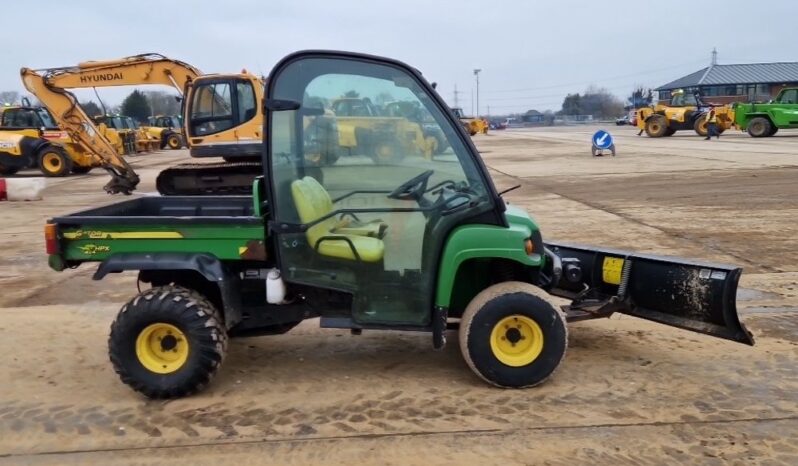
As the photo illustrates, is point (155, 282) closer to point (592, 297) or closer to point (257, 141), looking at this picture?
point (592, 297)

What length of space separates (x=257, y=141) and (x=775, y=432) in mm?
11157

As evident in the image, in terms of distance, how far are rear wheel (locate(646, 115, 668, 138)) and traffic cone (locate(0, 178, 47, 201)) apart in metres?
31.0

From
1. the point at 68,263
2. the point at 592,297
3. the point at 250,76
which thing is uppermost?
the point at 250,76

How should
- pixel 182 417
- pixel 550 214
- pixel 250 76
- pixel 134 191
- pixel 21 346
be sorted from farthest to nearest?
1. pixel 134 191
2. pixel 250 76
3. pixel 550 214
4. pixel 21 346
5. pixel 182 417

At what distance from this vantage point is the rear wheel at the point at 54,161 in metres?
20.6

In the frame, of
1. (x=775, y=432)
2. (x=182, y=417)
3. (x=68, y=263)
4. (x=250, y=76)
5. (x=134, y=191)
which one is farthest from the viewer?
(x=134, y=191)

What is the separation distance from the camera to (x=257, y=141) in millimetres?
13211

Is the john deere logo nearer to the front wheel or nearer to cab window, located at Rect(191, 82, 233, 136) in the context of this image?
cab window, located at Rect(191, 82, 233, 136)

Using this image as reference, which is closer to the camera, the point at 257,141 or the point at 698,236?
the point at 698,236

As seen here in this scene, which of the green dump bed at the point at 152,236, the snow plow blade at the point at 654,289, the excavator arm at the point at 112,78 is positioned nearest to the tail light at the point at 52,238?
the green dump bed at the point at 152,236

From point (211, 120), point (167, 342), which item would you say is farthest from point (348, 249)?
point (211, 120)

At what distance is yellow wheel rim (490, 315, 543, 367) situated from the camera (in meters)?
3.93

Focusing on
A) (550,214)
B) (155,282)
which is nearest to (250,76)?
(550,214)

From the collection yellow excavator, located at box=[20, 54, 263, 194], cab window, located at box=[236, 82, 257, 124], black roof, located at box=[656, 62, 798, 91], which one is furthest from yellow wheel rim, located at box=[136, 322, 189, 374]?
black roof, located at box=[656, 62, 798, 91]
